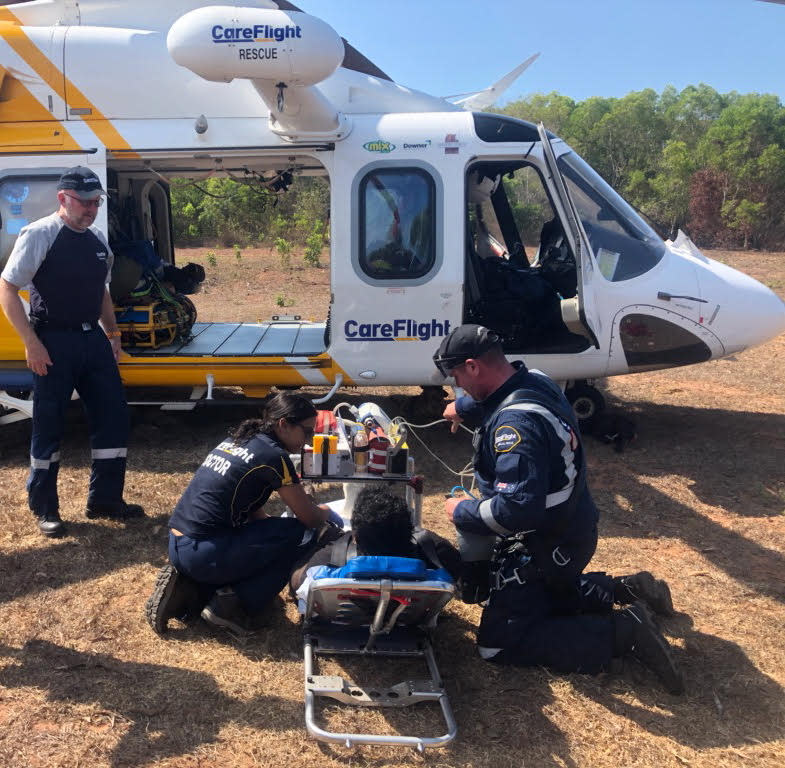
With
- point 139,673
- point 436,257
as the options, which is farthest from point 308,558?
point 436,257

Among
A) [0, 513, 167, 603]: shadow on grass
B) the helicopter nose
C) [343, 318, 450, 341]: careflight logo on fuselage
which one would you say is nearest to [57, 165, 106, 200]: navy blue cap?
[0, 513, 167, 603]: shadow on grass

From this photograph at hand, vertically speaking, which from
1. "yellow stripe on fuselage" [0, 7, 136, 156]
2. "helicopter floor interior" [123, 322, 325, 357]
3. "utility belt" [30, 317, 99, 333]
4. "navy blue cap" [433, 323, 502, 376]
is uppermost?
"yellow stripe on fuselage" [0, 7, 136, 156]

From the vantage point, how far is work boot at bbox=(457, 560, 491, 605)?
3.61m

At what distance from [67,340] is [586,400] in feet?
13.9

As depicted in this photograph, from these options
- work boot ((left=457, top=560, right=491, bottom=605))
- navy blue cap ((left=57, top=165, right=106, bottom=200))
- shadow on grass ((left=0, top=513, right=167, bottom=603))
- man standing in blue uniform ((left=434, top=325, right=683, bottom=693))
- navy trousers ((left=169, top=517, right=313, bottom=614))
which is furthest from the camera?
navy blue cap ((left=57, top=165, right=106, bottom=200))

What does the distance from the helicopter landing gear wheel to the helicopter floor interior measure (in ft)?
7.45

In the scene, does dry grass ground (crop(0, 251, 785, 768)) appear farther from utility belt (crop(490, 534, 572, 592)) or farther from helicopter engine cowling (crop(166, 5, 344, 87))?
helicopter engine cowling (crop(166, 5, 344, 87))

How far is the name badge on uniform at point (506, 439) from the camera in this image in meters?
3.06

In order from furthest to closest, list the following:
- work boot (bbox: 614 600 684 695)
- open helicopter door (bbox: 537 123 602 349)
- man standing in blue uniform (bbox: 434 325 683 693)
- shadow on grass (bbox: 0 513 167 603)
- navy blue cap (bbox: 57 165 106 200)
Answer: open helicopter door (bbox: 537 123 602 349) → navy blue cap (bbox: 57 165 106 200) → shadow on grass (bbox: 0 513 167 603) → work boot (bbox: 614 600 684 695) → man standing in blue uniform (bbox: 434 325 683 693)

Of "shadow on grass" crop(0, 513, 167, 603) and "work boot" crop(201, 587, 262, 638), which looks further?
"shadow on grass" crop(0, 513, 167, 603)

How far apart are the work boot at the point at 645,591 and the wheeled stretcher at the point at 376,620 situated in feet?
3.43

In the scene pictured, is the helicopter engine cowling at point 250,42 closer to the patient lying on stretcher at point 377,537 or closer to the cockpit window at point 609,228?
the cockpit window at point 609,228

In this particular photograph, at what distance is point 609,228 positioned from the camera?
20.0 ft

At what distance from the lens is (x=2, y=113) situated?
19.1 feet
